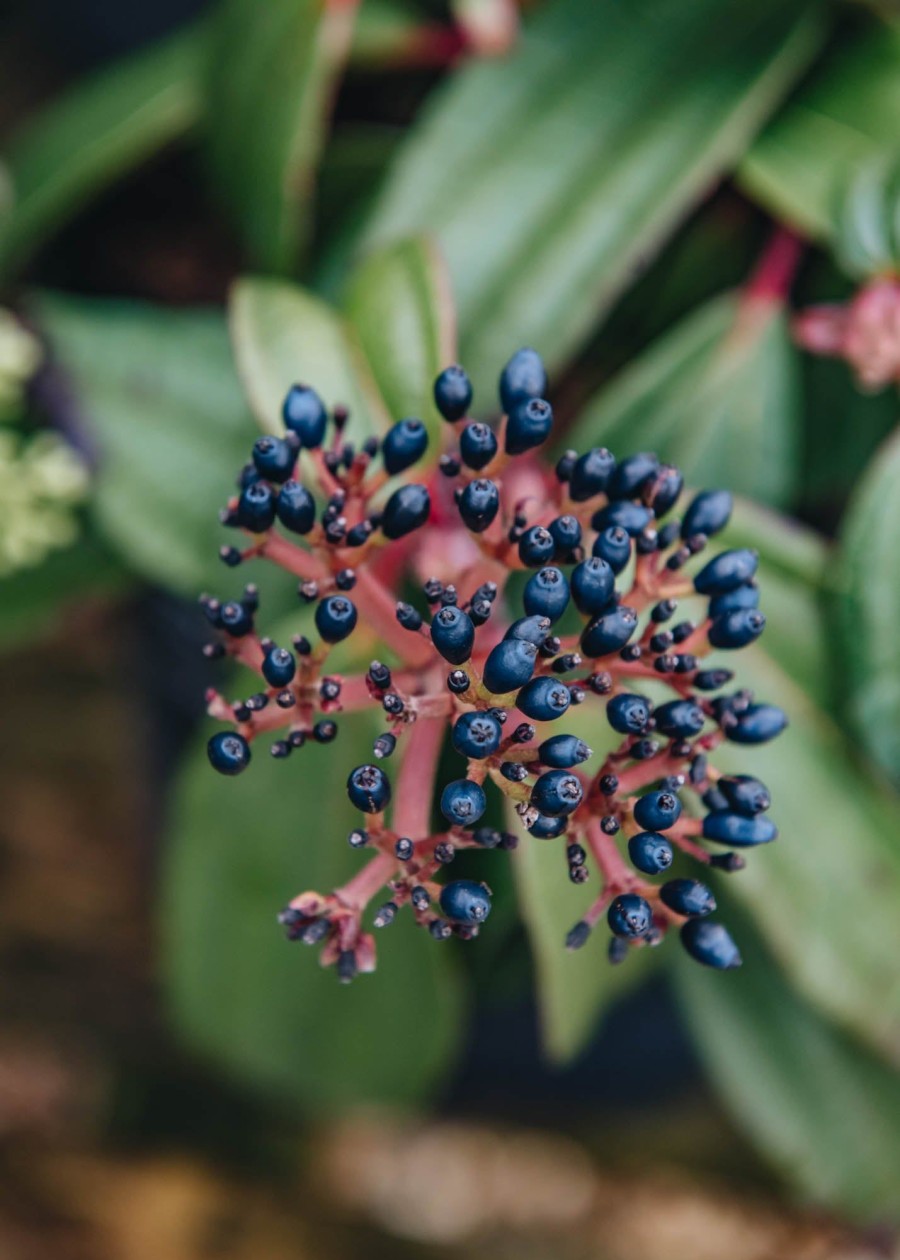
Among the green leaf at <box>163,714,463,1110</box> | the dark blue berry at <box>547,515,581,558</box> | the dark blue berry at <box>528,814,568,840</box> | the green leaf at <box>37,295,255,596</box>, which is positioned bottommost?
the green leaf at <box>163,714,463,1110</box>

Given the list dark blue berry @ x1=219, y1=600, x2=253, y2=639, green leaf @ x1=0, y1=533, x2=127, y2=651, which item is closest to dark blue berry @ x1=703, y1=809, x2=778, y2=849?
dark blue berry @ x1=219, y1=600, x2=253, y2=639

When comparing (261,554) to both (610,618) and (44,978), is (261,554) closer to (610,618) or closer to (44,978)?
(610,618)

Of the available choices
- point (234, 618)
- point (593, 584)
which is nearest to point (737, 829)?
point (593, 584)

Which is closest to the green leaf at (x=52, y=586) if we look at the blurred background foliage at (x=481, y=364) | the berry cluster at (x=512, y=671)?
the blurred background foliage at (x=481, y=364)

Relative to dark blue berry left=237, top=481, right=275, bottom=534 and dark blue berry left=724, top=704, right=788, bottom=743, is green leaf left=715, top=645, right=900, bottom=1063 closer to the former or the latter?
dark blue berry left=724, top=704, right=788, bottom=743

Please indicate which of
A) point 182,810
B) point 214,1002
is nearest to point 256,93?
point 182,810

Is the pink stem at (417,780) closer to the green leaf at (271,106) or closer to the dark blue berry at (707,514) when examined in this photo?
the dark blue berry at (707,514)
